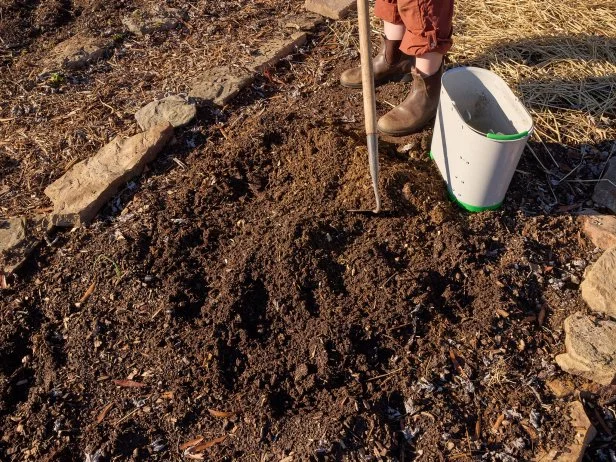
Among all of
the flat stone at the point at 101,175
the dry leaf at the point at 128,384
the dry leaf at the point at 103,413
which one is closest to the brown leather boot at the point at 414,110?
the flat stone at the point at 101,175

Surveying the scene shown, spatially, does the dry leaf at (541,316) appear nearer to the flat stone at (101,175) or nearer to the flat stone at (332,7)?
the flat stone at (101,175)

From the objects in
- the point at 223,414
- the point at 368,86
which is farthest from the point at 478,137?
the point at 223,414

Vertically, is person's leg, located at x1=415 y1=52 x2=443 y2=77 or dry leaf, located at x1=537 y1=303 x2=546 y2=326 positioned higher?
person's leg, located at x1=415 y1=52 x2=443 y2=77

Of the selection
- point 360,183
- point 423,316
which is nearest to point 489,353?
point 423,316

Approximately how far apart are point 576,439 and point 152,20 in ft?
11.9

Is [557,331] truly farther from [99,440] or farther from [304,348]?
[99,440]

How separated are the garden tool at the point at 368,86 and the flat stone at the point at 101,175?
1.20 m

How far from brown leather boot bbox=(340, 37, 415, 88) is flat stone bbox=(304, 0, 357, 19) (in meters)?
0.71

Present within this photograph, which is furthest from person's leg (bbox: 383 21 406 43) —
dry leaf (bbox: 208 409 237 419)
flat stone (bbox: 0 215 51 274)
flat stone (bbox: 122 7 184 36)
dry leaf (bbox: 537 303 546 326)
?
dry leaf (bbox: 208 409 237 419)

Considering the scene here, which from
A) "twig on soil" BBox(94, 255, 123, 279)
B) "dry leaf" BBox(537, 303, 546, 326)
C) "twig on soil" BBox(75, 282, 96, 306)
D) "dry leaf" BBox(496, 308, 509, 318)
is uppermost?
"twig on soil" BBox(94, 255, 123, 279)

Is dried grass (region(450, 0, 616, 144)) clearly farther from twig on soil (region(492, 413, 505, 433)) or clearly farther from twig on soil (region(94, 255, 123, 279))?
twig on soil (region(94, 255, 123, 279))

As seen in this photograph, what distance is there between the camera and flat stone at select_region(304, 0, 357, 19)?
4086 millimetres

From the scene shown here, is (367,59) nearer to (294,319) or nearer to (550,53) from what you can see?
(294,319)

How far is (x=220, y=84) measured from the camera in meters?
3.53
